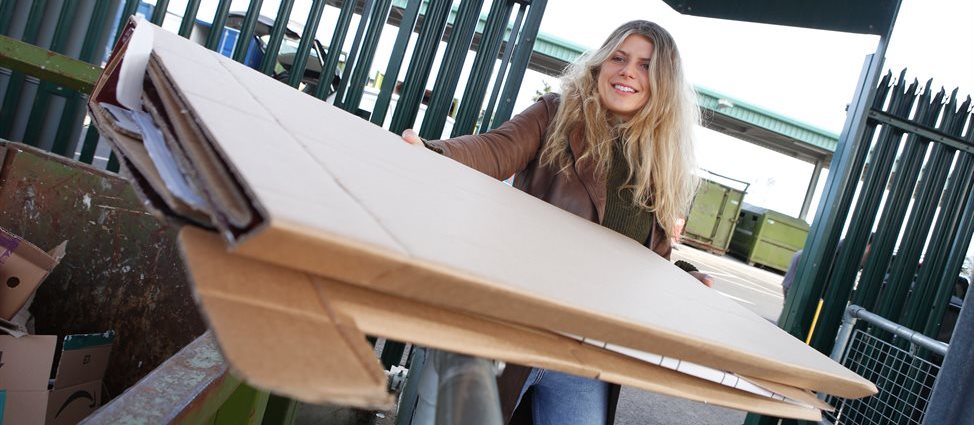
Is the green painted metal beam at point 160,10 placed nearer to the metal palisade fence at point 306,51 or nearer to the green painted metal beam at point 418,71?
the metal palisade fence at point 306,51

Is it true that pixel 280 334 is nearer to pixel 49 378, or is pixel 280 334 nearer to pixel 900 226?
pixel 49 378

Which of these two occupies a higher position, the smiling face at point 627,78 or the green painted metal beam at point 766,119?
the green painted metal beam at point 766,119

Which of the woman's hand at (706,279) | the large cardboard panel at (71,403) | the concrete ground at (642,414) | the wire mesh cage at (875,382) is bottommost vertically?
the concrete ground at (642,414)

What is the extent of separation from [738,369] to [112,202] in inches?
71.3

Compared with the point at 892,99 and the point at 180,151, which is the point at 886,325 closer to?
the point at 892,99

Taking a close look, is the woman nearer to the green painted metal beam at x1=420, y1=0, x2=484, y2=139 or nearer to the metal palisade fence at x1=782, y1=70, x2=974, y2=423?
the green painted metal beam at x1=420, y1=0, x2=484, y2=139

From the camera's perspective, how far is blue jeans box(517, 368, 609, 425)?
152 centimetres

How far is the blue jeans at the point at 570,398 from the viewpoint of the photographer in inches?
59.7

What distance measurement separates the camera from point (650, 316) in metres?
0.69

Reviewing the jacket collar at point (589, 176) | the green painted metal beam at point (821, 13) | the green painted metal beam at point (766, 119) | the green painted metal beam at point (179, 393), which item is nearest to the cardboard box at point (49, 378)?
the green painted metal beam at point (179, 393)

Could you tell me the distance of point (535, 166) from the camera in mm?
1989

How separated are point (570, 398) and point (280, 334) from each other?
1195 mm

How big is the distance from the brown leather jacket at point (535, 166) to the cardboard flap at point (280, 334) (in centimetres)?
119

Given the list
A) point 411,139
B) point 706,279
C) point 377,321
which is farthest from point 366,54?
point 377,321
